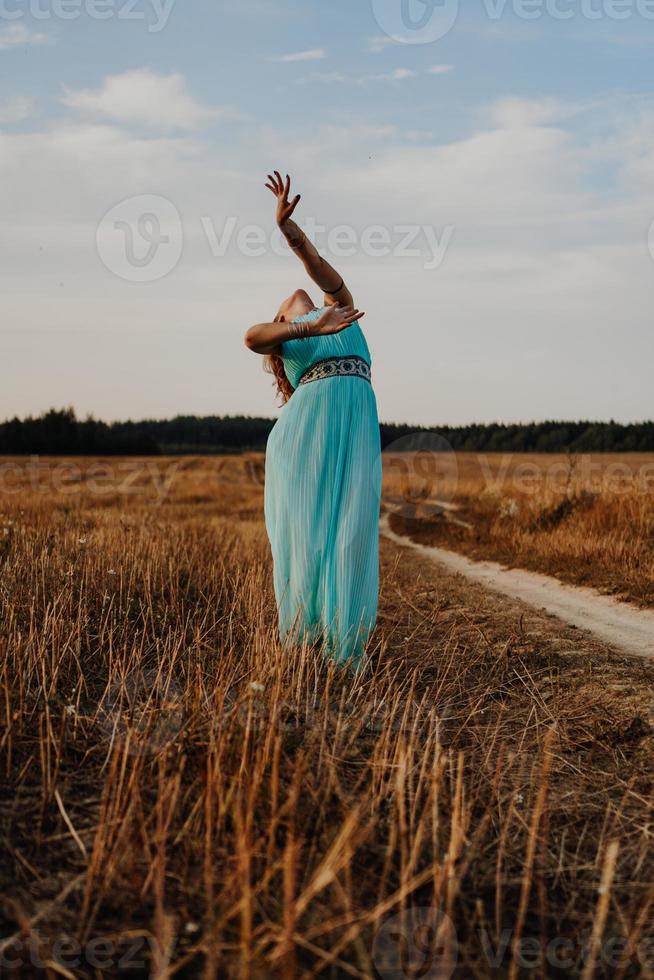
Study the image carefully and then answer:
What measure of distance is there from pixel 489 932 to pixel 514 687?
8.60 ft

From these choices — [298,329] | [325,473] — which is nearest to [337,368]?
[298,329]

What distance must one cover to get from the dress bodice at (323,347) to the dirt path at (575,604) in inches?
119

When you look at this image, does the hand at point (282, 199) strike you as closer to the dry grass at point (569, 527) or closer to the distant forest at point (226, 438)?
the dry grass at point (569, 527)

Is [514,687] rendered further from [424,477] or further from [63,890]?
[424,477]

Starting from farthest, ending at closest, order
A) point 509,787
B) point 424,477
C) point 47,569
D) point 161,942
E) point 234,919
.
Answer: point 424,477, point 47,569, point 509,787, point 234,919, point 161,942

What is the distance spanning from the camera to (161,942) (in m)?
1.95

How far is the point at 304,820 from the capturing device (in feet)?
8.47

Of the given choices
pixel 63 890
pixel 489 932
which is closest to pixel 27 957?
pixel 63 890

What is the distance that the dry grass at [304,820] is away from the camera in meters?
2.04

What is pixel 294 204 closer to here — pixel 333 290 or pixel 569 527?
pixel 333 290

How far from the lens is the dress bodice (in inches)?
183

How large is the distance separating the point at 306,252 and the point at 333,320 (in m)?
0.44

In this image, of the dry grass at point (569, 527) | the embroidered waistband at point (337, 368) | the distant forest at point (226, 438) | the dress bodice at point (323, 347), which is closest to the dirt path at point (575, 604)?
the dry grass at point (569, 527)

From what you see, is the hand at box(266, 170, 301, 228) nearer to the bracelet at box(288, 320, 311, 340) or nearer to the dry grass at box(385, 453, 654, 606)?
the bracelet at box(288, 320, 311, 340)
